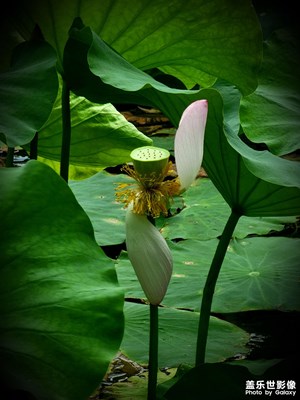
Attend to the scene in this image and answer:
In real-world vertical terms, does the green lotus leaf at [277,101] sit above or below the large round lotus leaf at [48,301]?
above

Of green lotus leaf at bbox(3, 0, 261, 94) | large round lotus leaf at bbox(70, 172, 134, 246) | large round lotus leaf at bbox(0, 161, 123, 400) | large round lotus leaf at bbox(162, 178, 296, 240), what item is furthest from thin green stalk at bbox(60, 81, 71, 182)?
large round lotus leaf at bbox(162, 178, 296, 240)

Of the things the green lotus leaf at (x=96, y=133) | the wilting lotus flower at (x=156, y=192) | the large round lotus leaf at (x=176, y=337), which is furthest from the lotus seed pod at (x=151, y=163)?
the green lotus leaf at (x=96, y=133)

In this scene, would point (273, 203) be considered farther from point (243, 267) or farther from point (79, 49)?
point (243, 267)

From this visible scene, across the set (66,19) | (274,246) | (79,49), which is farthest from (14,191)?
(274,246)

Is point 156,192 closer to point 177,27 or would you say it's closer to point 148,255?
point 148,255

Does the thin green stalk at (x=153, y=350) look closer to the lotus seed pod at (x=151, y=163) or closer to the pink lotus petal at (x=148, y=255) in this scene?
the pink lotus petal at (x=148, y=255)

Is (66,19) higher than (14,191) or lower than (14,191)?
higher

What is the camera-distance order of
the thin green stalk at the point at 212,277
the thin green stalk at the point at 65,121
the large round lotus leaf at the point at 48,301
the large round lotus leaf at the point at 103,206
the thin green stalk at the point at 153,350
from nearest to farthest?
the large round lotus leaf at the point at 48,301 < the thin green stalk at the point at 153,350 < the thin green stalk at the point at 212,277 < the thin green stalk at the point at 65,121 < the large round lotus leaf at the point at 103,206

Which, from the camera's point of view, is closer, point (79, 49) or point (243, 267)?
point (79, 49)
